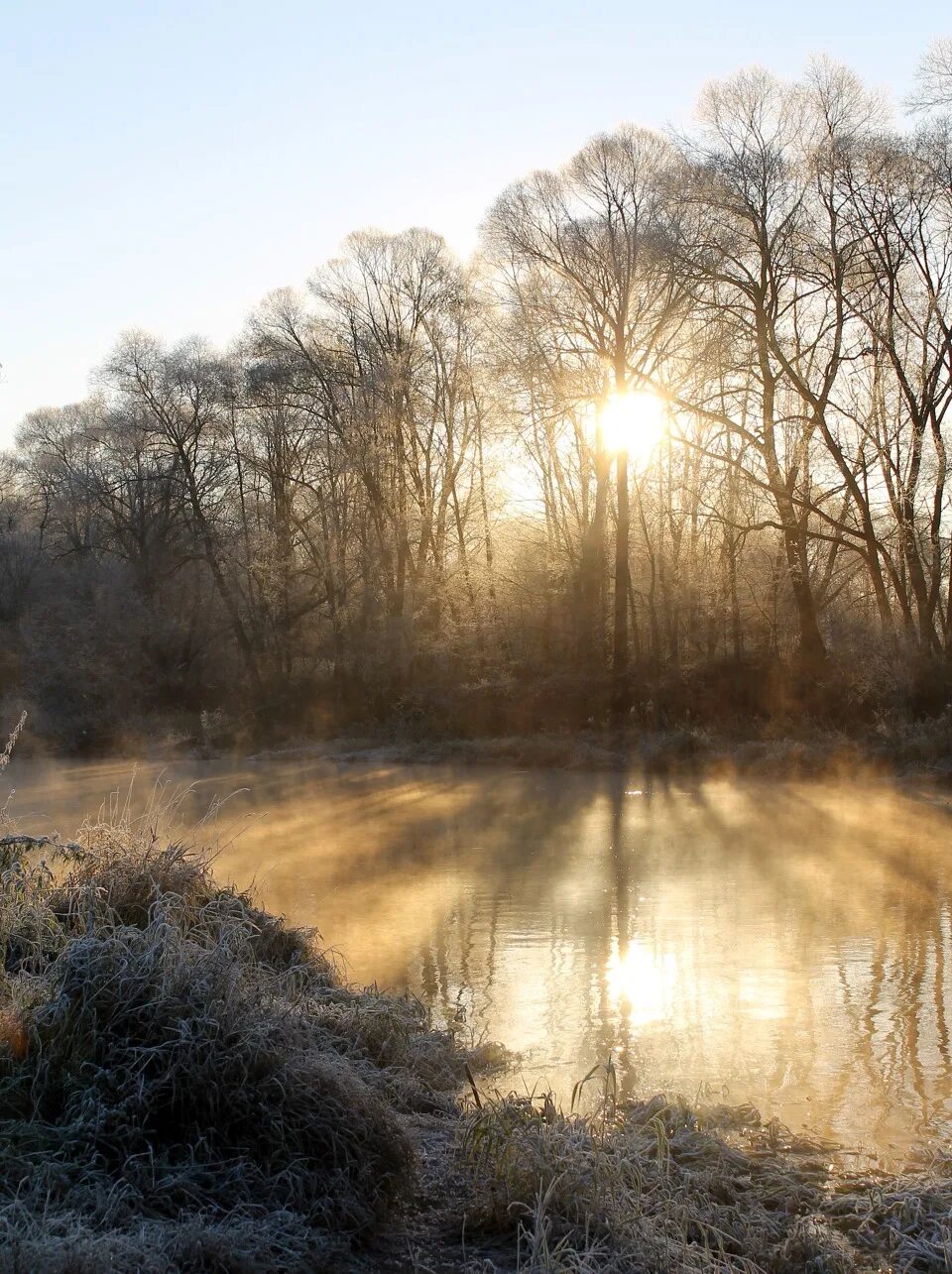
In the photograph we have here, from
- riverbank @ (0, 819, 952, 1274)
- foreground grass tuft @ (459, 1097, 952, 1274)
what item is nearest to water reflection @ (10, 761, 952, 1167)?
foreground grass tuft @ (459, 1097, 952, 1274)

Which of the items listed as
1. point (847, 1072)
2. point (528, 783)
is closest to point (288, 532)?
point (528, 783)

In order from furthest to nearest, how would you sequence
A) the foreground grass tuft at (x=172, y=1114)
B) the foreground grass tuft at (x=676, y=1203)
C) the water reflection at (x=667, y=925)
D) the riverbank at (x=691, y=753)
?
the riverbank at (x=691, y=753) → the water reflection at (x=667, y=925) → the foreground grass tuft at (x=676, y=1203) → the foreground grass tuft at (x=172, y=1114)

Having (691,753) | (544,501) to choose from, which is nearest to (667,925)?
(691,753)

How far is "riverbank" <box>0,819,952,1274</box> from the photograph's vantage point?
390cm

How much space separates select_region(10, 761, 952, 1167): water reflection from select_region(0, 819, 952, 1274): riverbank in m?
1.07

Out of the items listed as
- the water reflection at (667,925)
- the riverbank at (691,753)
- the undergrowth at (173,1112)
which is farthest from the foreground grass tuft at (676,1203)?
the riverbank at (691,753)

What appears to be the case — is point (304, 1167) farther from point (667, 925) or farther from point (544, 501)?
point (544, 501)

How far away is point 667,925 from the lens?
33.2 feet

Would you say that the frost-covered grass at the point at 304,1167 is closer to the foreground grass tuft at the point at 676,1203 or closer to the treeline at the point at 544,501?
the foreground grass tuft at the point at 676,1203

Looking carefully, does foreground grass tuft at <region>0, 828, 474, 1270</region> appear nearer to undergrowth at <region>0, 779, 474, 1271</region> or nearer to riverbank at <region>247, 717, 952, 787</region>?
undergrowth at <region>0, 779, 474, 1271</region>

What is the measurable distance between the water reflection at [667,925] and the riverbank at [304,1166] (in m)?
1.07

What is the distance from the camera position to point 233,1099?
14.5 feet

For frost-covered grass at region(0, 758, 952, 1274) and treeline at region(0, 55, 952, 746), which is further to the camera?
treeline at region(0, 55, 952, 746)

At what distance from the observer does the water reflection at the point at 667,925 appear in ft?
21.7
